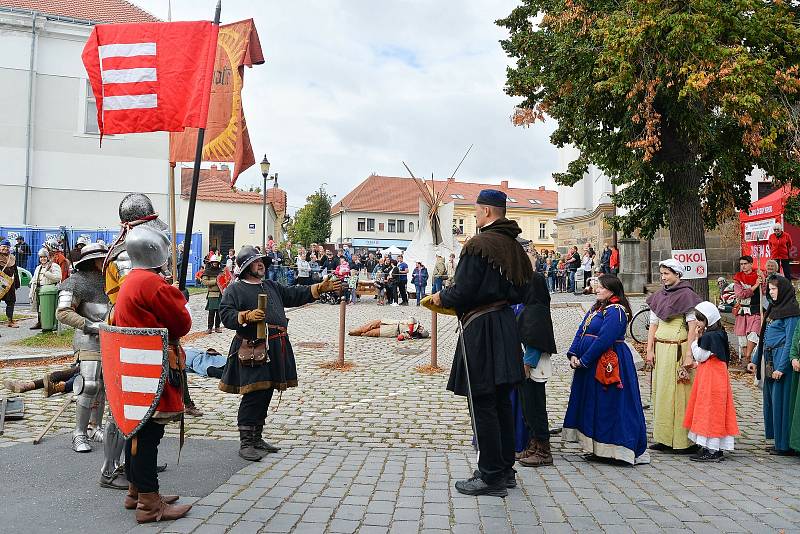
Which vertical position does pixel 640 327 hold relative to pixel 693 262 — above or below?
below

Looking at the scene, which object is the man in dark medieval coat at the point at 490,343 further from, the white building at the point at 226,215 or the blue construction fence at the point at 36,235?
the white building at the point at 226,215

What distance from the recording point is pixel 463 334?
15.4 ft

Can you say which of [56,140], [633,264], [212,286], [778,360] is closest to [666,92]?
[778,360]

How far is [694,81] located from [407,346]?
667 centimetres

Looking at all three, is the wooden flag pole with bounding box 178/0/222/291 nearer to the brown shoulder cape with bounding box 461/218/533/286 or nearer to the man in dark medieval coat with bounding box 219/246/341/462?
the man in dark medieval coat with bounding box 219/246/341/462

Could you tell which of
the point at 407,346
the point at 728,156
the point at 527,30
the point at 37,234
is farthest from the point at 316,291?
the point at 37,234

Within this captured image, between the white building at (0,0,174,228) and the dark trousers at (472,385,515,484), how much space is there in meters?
24.5

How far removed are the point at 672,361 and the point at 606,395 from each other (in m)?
1.13

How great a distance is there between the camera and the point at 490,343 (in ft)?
15.1

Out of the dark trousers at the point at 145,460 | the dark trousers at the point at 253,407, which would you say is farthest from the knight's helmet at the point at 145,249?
the dark trousers at the point at 253,407

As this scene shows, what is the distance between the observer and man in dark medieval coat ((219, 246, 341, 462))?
539cm

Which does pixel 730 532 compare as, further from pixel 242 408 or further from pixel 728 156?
pixel 728 156

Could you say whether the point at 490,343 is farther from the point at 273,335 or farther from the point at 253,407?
the point at 253,407

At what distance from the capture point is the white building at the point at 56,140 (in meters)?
24.8
